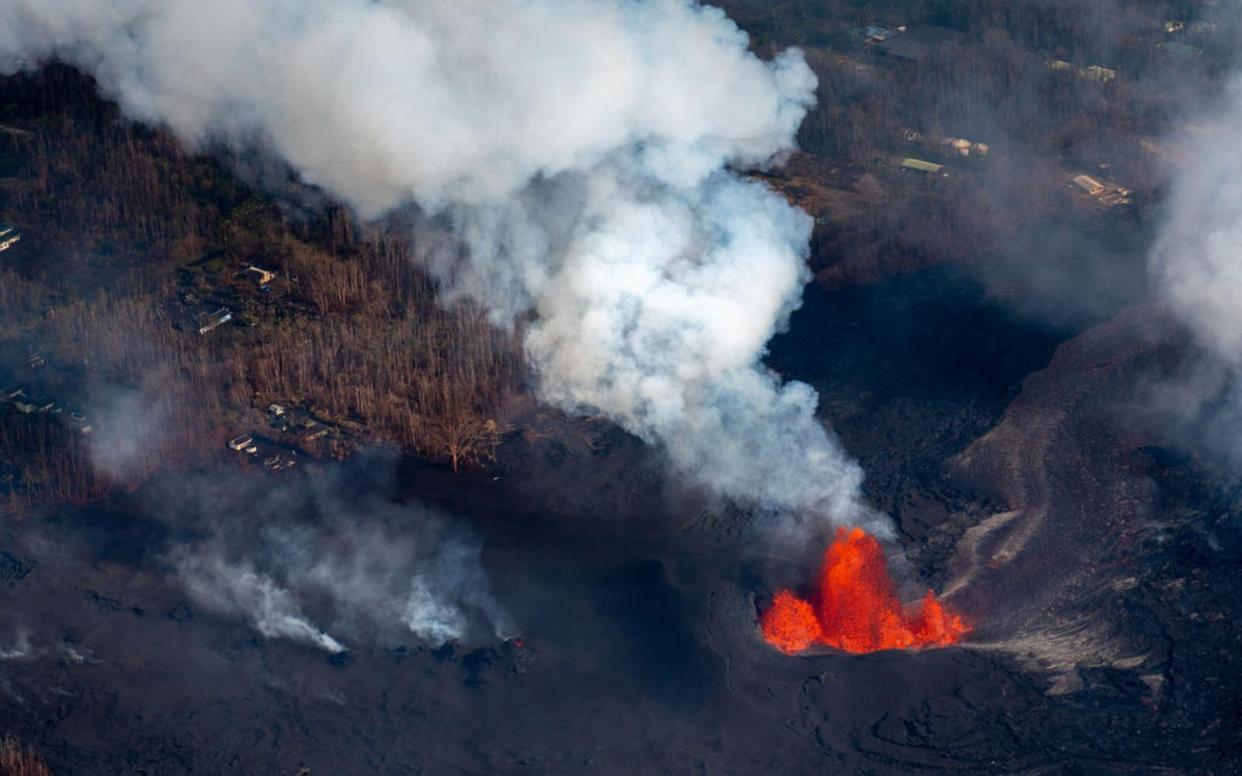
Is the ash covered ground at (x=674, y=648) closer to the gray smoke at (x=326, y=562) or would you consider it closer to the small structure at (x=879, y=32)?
the gray smoke at (x=326, y=562)

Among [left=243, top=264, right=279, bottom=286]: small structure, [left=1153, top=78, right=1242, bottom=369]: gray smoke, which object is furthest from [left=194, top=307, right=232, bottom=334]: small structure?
[left=1153, top=78, right=1242, bottom=369]: gray smoke

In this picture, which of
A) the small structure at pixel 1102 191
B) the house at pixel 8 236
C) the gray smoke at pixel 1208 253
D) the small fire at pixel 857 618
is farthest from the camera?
the small structure at pixel 1102 191

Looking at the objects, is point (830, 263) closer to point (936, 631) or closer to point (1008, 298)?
point (1008, 298)

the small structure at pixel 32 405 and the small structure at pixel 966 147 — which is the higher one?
the small structure at pixel 966 147

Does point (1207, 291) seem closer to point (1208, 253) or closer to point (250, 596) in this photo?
point (1208, 253)

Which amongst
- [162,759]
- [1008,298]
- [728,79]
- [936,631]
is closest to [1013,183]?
[1008,298]

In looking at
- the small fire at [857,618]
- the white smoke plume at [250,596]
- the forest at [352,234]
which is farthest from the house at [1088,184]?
the white smoke plume at [250,596]

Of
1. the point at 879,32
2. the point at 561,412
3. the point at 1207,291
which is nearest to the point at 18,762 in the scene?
the point at 561,412
